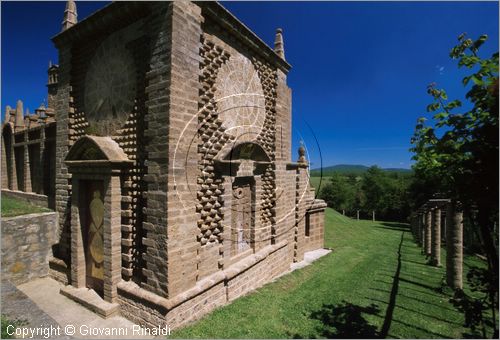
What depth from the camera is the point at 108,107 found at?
258 inches

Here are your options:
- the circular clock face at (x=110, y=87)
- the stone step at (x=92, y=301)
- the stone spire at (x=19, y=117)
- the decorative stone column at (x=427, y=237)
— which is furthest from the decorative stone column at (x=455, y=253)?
the stone spire at (x=19, y=117)

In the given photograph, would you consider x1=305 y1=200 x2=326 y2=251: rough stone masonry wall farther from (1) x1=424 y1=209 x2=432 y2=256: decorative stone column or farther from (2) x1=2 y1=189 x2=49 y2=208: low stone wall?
(2) x1=2 y1=189 x2=49 y2=208: low stone wall

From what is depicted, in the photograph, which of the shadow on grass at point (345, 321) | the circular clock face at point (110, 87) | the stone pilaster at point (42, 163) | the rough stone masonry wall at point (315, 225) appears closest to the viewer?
the shadow on grass at point (345, 321)

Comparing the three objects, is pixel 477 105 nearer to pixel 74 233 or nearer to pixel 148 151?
pixel 148 151

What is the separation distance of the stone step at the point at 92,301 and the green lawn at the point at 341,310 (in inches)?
A: 68.7

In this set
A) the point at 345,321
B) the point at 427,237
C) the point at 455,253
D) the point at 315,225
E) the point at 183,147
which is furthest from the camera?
the point at 427,237

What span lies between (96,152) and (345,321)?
6918 millimetres

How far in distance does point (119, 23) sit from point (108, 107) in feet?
6.65

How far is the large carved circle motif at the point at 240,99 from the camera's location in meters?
6.83

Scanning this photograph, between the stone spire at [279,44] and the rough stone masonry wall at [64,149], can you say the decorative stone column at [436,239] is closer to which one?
the stone spire at [279,44]

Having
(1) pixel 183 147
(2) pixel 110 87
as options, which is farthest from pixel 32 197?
(1) pixel 183 147

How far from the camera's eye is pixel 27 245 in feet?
24.7

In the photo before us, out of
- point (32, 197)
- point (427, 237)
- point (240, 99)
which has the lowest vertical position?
point (427, 237)

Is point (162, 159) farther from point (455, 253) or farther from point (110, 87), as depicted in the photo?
point (455, 253)
